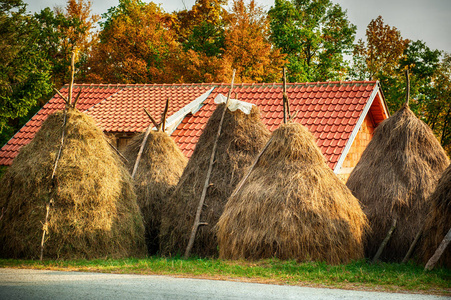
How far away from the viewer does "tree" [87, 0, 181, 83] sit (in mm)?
31156

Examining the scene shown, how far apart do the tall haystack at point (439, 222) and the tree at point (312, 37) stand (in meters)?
22.4

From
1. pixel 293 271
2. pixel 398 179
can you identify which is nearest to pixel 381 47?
pixel 398 179

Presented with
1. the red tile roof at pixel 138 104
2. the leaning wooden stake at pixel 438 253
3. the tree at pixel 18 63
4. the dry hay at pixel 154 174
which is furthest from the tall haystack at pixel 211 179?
the tree at pixel 18 63

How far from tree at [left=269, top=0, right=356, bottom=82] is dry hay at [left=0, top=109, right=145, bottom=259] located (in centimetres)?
2221

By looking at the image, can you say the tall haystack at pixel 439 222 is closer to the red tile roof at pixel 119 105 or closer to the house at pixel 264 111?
the house at pixel 264 111

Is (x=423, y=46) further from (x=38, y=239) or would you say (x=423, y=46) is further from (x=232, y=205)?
(x=38, y=239)

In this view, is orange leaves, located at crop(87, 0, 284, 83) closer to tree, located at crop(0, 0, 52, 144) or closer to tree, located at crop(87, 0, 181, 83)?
tree, located at crop(87, 0, 181, 83)

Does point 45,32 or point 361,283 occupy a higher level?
point 45,32

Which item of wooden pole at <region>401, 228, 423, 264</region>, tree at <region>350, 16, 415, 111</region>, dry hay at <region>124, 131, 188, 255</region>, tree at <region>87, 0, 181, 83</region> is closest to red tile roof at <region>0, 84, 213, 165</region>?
dry hay at <region>124, 131, 188, 255</region>

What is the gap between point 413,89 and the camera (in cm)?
3089

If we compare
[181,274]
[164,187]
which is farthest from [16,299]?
[164,187]

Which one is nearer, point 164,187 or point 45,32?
point 164,187

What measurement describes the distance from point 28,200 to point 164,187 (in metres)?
3.89

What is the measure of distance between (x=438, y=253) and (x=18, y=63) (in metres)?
19.4
